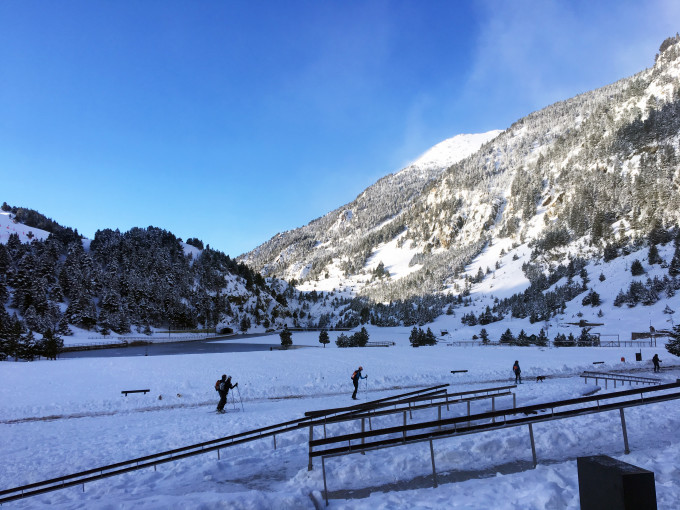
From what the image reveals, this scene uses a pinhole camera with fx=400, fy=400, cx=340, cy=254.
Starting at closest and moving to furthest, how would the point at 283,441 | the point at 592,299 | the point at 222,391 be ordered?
the point at 283,441 → the point at 222,391 → the point at 592,299

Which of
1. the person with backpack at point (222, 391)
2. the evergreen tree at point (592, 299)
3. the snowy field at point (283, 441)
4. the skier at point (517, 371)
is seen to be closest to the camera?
the snowy field at point (283, 441)


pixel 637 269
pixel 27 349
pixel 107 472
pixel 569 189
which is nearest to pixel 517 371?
pixel 107 472

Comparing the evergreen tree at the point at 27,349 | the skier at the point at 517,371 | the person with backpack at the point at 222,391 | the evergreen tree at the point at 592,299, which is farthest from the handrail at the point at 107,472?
the evergreen tree at the point at 592,299

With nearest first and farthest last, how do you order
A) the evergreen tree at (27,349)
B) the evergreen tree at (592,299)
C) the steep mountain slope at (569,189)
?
the evergreen tree at (27,349) < the evergreen tree at (592,299) < the steep mountain slope at (569,189)

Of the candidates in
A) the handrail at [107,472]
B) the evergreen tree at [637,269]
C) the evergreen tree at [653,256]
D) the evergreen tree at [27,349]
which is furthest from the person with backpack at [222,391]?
the evergreen tree at [653,256]

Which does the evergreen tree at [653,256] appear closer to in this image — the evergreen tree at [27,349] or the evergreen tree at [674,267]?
the evergreen tree at [674,267]

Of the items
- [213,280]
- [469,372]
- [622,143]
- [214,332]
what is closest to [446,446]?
[469,372]

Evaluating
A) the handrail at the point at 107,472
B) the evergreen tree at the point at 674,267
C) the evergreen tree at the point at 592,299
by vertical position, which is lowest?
the handrail at the point at 107,472

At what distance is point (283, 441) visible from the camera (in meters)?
10.0

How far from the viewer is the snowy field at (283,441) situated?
17.3ft

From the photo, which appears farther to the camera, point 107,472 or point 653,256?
point 653,256

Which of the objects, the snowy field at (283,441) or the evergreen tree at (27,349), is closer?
the snowy field at (283,441)

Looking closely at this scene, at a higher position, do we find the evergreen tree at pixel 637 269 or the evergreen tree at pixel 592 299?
the evergreen tree at pixel 637 269

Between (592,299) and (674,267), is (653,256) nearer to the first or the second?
(674,267)
